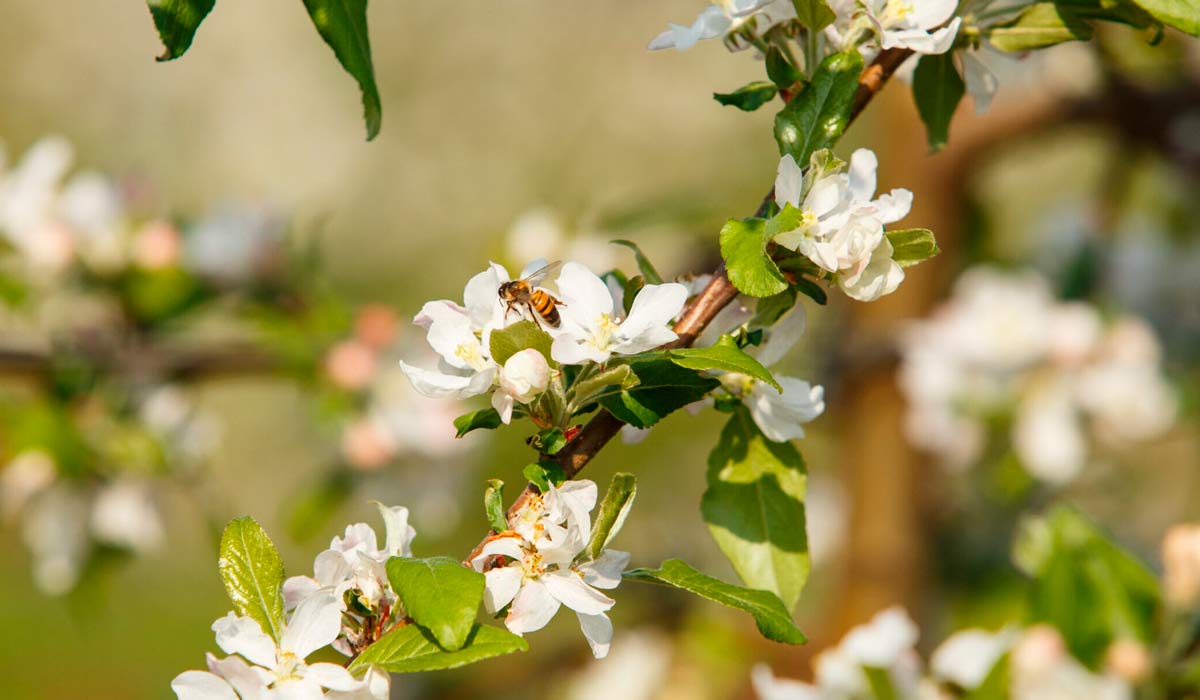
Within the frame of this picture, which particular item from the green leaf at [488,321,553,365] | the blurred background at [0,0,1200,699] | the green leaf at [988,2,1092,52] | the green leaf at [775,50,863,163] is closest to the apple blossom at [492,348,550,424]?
the green leaf at [488,321,553,365]

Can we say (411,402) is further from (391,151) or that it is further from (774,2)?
(391,151)

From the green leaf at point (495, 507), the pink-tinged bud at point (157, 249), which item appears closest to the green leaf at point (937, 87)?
the green leaf at point (495, 507)

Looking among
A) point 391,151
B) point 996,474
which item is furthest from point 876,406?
point 391,151

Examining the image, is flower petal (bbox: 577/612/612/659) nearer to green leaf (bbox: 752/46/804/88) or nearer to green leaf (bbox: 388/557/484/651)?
green leaf (bbox: 388/557/484/651)

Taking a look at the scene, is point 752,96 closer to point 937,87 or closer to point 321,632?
point 937,87

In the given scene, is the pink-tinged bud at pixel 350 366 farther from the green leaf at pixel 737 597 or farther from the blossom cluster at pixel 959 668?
the green leaf at pixel 737 597

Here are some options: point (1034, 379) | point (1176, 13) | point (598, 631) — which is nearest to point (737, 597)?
point (598, 631)
